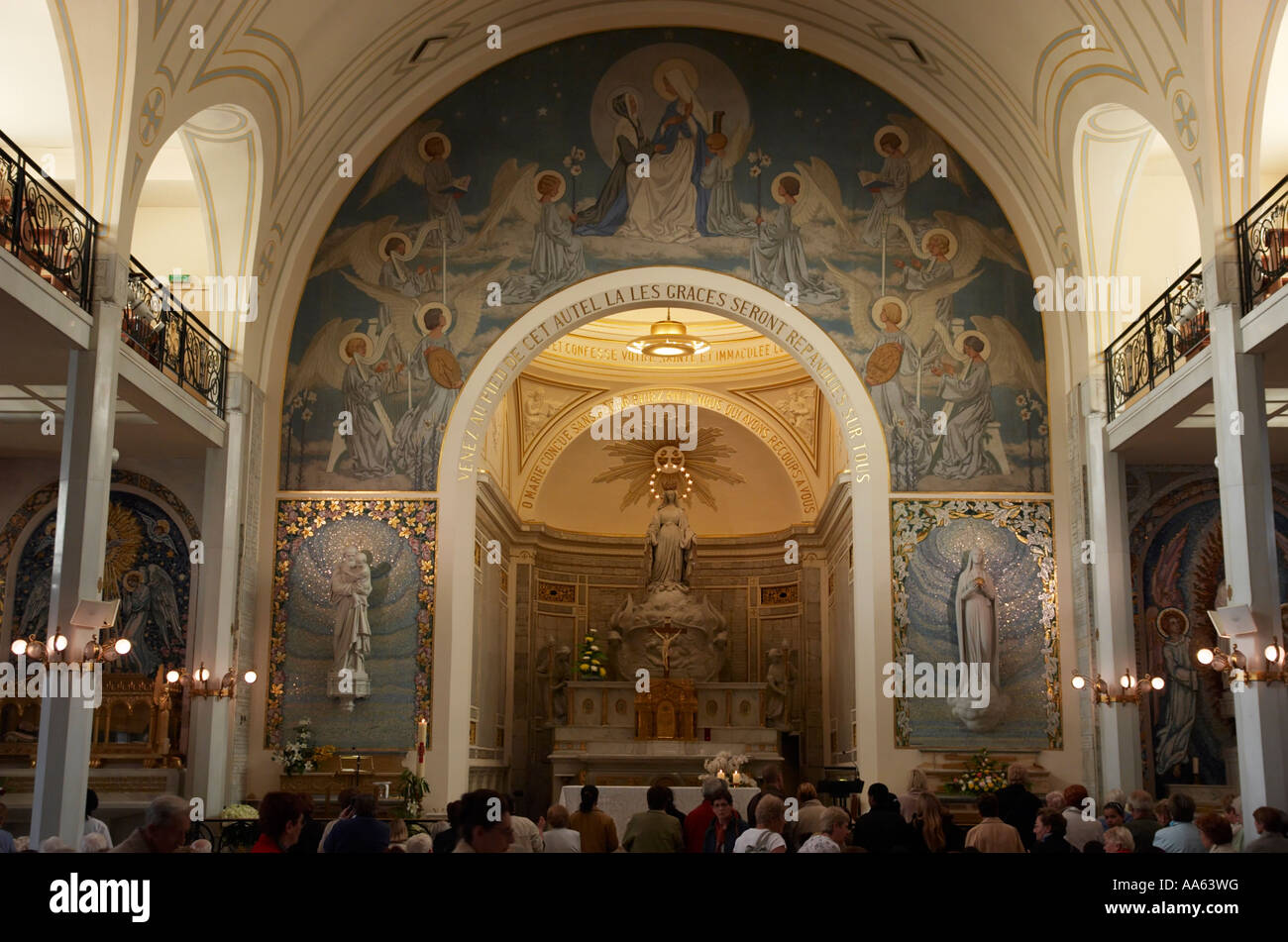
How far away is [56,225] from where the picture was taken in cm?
1248

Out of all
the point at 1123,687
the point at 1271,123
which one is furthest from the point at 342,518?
the point at 1271,123

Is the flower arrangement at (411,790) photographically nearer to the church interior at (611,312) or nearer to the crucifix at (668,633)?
the church interior at (611,312)

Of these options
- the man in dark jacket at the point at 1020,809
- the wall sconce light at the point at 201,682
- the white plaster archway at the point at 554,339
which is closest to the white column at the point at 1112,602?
the white plaster archway at the point at 554,339

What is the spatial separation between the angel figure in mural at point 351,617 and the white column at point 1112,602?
29.8 feet

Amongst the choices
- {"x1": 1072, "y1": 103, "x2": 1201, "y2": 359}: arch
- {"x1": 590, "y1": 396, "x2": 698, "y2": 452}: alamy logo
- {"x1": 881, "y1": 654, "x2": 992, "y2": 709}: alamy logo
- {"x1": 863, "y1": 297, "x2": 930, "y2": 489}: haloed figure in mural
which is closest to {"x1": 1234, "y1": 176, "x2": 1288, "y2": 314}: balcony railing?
{"x1": 1072, "y1": 103, "x2": 1201, "y2": 359}: arch

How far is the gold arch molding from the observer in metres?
24.8

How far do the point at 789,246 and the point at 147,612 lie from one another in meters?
9.74

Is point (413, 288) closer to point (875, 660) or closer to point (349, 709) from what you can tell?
point (349, 709)

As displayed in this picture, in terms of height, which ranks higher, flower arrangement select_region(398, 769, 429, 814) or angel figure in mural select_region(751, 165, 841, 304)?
angel figure in mural select_region(751, 165, 841, 304)

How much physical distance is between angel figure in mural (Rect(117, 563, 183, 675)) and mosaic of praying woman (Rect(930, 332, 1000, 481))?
395 inches

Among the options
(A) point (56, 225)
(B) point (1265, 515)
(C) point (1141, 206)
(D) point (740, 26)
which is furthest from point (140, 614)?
(C) point (1141, 206)

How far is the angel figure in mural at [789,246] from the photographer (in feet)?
60.8
